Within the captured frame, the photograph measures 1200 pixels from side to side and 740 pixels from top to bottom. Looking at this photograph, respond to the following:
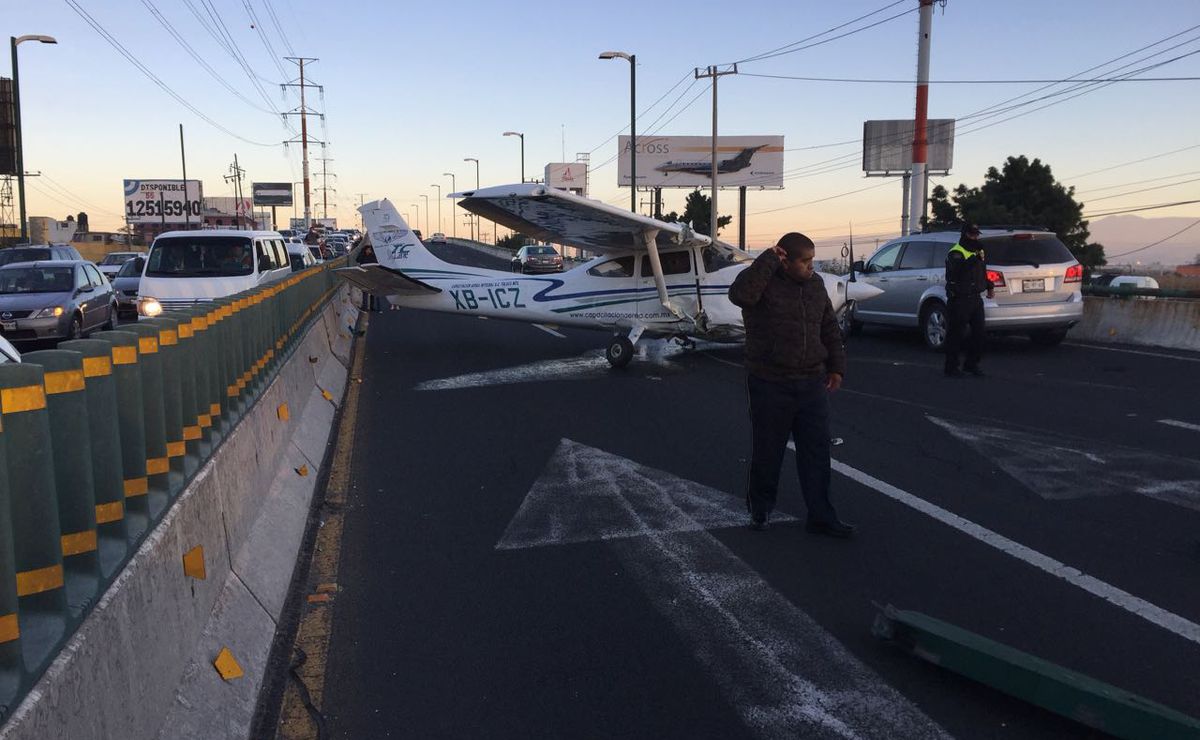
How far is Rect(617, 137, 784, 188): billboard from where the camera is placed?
7900 centimetres

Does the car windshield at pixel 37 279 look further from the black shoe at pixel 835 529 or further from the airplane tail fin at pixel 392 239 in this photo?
the black shoe at pixel 835 529

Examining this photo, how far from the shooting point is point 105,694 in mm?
3078

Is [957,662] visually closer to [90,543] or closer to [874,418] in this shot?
[90,543]

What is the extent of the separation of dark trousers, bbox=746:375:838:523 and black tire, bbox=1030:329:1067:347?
1110cm

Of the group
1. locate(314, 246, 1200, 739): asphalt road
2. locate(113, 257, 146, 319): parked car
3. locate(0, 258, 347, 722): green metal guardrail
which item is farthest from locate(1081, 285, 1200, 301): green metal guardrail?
locate(113, 257, 146, 319): parked car

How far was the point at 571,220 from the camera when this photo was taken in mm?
14484

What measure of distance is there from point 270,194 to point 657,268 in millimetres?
127053

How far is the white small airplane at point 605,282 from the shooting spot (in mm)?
14312

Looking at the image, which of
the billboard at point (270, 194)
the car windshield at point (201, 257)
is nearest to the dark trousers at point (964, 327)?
the car windshield at point (201, 257)

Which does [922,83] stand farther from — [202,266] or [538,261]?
[538,261]

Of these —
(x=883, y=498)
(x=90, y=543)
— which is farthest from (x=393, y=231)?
(x=90, y=543)

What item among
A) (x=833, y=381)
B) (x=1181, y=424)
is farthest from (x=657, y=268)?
(x=833, y=381)

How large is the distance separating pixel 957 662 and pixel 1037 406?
7586mm

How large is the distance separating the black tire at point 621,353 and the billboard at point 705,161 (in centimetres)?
6585
